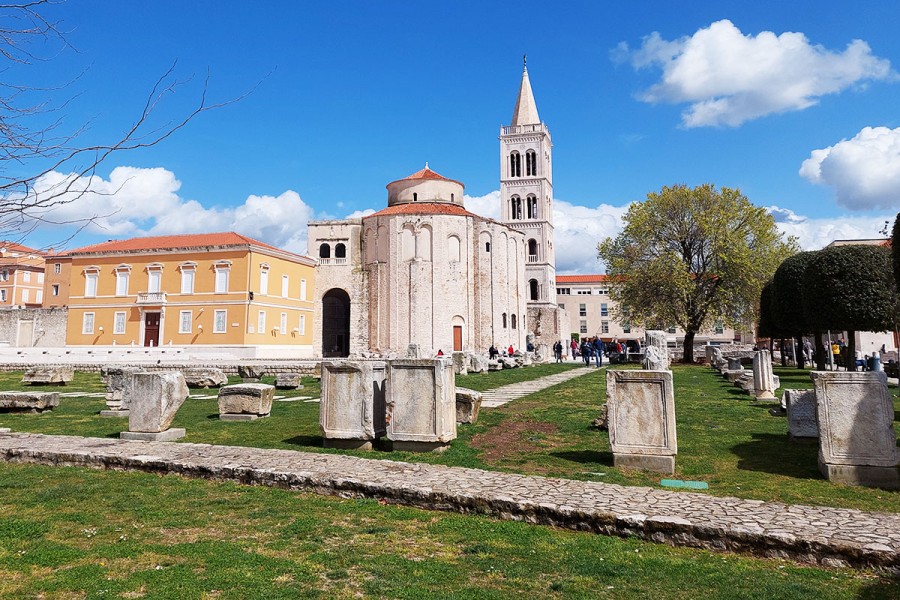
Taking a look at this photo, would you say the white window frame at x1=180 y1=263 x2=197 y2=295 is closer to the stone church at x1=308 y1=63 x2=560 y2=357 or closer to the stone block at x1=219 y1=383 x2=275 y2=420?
the stone church at x1=308 y1=63 x2=560 y2=357

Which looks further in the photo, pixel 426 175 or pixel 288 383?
pixel 426 175

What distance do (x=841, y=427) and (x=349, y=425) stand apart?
17.9 feet

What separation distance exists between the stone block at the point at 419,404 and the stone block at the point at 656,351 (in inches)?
163

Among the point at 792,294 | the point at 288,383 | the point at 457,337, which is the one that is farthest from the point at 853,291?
the point at 457,337

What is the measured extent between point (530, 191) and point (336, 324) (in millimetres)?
24822

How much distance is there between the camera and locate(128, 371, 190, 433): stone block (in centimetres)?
764

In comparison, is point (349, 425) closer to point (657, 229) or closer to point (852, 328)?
point (852, 328)

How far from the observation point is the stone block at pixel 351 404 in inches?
281

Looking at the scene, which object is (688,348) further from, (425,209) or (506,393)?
(425,209)

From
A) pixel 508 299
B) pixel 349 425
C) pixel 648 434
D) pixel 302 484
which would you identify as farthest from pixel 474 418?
pixel 508 299

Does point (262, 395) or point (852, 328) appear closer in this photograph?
point (262, 395)

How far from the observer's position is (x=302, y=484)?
5.41 metres

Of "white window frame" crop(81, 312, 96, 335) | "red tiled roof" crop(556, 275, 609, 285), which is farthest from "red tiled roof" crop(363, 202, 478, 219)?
"red tiled roof" crop(556, 275, 609, 285)

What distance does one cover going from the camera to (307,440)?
25.3ft
